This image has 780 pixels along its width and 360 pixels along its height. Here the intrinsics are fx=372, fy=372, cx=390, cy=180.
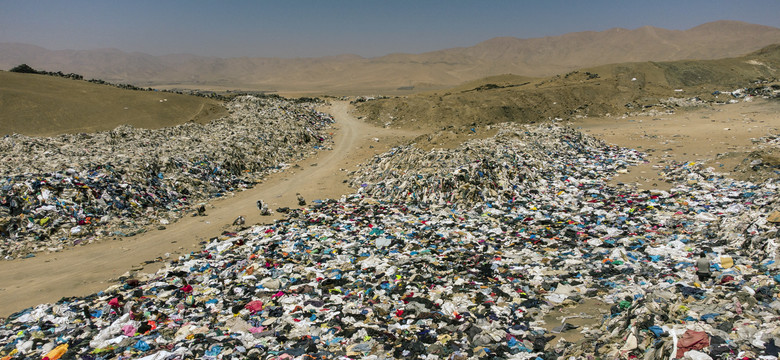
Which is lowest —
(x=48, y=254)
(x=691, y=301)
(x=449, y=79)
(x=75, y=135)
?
(x=48, y=254)

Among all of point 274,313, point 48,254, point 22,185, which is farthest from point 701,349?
point 22,185

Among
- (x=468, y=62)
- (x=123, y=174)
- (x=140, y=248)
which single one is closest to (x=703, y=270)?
(x=140, y=248)

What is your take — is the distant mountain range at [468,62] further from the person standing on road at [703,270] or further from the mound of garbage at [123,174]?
the person standing on road at [703,270]

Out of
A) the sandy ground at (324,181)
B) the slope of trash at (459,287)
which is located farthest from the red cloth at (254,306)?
the sandy ground at (324,181)

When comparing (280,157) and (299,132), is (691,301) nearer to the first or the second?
(280,157)

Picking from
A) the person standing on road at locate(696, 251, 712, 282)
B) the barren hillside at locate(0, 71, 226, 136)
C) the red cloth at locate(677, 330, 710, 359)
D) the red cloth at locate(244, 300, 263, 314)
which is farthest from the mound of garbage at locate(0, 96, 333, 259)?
the person standing on road at locate(696, 251, 712, 282)
